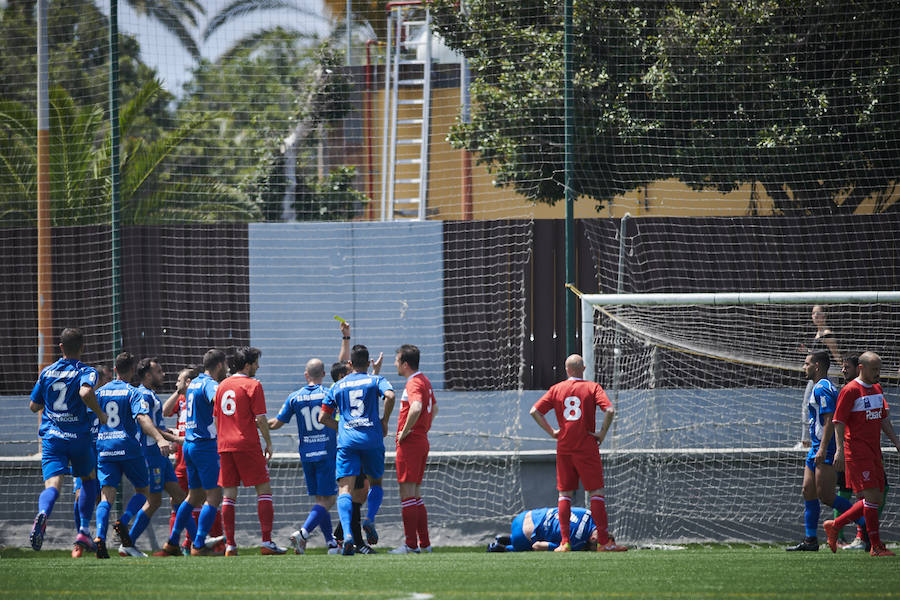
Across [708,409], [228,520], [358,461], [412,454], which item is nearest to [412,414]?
[412,454]

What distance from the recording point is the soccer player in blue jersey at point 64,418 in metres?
9.45

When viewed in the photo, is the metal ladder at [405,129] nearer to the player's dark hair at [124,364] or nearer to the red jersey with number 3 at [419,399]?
the red jersey with number 3 at [419,399]

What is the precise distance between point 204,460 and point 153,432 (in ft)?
1.91

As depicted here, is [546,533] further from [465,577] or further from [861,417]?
[465,577]

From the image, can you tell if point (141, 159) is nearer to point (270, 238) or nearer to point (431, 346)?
point (270, 238)

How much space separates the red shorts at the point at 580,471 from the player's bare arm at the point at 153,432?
3552mm

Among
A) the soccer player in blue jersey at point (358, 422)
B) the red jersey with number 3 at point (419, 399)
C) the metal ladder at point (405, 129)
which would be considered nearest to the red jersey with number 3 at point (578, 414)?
the red jersey with number 3 at point (419, 399)

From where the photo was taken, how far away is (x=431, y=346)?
1345 centimetres

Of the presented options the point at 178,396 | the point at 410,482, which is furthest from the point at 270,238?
the point at 410,482

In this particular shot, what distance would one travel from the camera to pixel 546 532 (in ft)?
32.1

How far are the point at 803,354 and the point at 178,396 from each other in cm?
735

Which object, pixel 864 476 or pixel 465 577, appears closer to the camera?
pixel 465 577

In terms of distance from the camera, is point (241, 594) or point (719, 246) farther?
point (719, 246)

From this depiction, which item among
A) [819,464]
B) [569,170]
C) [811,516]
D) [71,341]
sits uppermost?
[569,170]
